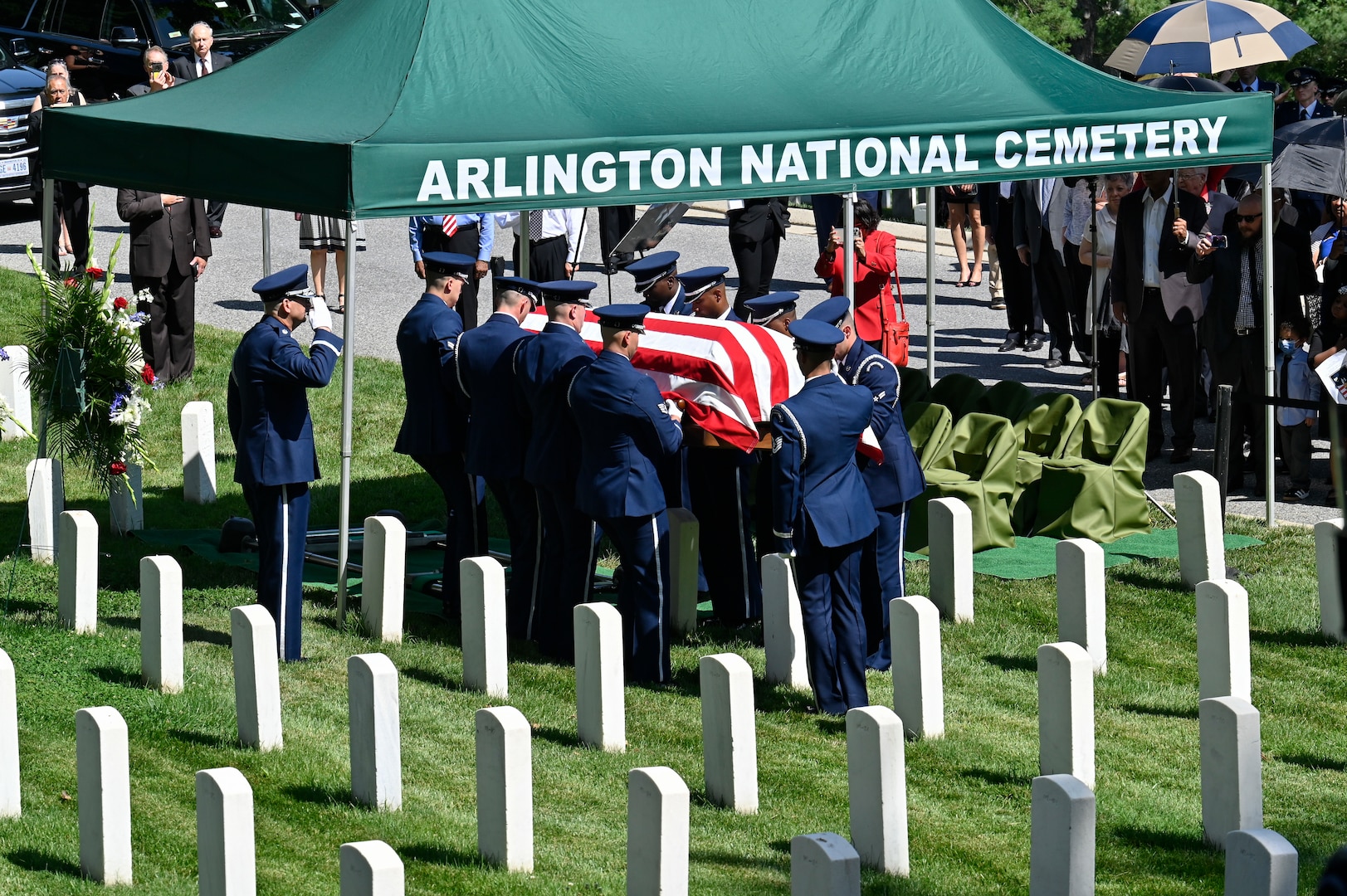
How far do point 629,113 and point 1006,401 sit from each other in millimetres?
3801

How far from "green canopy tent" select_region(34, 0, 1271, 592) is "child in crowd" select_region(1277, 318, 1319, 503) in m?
2.00

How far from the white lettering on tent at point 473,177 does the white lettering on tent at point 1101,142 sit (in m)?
3.48

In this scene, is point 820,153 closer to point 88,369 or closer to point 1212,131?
point 1212,131

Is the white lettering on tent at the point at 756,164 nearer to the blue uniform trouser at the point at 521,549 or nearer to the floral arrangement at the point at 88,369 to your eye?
the blue uniform trouser at the point at 521,549

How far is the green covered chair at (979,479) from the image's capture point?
37.1 feet

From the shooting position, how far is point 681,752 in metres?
8.07

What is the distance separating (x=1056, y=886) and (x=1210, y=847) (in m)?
1.44

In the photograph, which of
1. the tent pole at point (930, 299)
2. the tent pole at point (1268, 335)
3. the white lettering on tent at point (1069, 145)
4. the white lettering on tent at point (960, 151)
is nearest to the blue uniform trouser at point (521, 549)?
the white lettering on tent at point (960, 151)

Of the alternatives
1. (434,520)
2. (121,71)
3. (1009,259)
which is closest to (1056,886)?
(434,520)

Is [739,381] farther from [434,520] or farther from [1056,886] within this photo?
[1056,886]

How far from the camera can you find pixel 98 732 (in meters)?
6.24

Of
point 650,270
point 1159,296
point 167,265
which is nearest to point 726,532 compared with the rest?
point 650,270

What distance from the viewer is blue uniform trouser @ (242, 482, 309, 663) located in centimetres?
930

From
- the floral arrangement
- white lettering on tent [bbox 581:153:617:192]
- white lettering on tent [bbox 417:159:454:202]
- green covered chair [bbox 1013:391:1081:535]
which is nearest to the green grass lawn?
the floral arrangement
